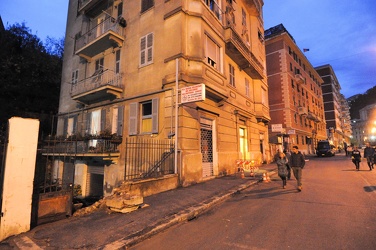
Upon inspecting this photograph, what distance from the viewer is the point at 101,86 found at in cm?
1212

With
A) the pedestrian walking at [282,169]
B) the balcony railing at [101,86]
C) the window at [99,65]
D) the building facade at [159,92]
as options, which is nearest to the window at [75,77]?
the building facade at [159,92]

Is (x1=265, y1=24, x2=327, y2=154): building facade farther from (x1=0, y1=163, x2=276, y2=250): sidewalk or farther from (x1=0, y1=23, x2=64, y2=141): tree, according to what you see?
(x1=0, y1=23, x2=64, y2=141): tree

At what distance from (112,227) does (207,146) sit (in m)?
7.47

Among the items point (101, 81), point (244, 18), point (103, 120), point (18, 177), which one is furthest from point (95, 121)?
point (244, 18)

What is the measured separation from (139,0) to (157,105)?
7.08 meters

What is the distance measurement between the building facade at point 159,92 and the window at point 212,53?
6 cm

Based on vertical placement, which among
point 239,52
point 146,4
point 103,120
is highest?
point 146,4

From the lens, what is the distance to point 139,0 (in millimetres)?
12602

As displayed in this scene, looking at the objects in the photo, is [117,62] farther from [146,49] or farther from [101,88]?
[146,49]

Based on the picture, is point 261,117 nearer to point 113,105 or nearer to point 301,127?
point 113,105

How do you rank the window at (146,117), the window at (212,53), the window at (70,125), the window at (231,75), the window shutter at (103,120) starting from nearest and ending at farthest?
the window at (146,117) → the window at (212,53) → the window shutter at (103,120) → the window at (231,75) → the window at (70,125)

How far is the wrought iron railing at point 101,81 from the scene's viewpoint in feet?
42.4

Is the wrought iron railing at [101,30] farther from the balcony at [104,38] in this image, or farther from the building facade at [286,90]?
the building facade at [286,90]

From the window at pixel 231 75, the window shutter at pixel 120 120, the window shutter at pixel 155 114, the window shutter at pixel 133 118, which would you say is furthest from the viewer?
the window at pixel 231 75
